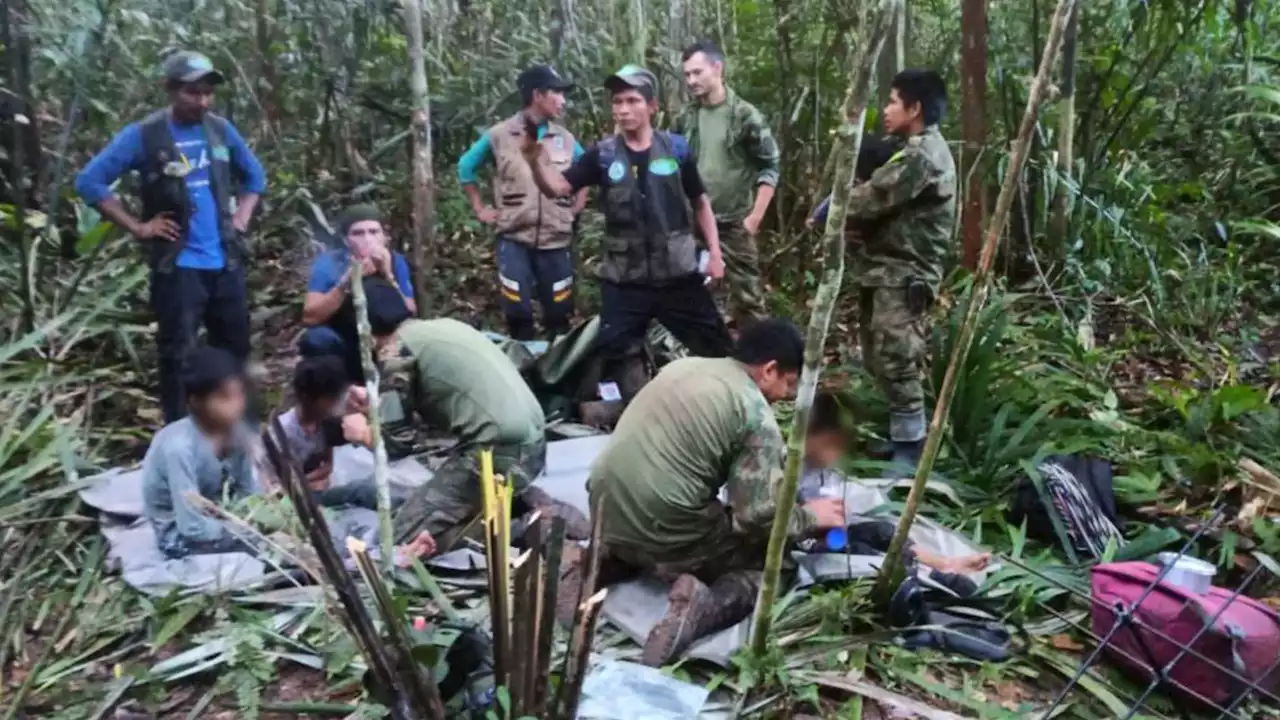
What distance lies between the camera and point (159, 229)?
4.65m

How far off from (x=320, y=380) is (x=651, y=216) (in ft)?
5.85

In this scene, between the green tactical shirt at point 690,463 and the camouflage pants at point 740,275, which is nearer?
the green tactical shirt at point 690,463

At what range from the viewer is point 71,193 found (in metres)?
6.19

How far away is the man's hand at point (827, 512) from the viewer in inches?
141

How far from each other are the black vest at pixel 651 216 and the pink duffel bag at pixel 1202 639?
2540mm

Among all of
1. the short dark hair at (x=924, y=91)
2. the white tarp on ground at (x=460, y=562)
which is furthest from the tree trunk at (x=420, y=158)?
the short dark hair at (x=924, y=91)

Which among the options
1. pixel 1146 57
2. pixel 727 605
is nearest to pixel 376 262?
pixel 727 605

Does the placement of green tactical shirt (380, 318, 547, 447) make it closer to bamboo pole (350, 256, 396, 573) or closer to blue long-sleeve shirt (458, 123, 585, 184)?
bamboo pole (350, 256, 396, 573)

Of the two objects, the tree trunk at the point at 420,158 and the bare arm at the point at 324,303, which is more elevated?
the tree trunk at the point at 420,158

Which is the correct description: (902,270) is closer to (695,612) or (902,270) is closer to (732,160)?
(732,160)

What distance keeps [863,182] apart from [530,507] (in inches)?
86.9

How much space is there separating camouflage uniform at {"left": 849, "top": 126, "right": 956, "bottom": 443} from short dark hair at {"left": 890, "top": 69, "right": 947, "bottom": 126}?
0.08m

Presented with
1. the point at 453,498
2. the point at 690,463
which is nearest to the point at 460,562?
the point at 453,498

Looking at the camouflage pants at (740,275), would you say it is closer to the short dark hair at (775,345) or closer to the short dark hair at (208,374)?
the short dark hair at (775,345)
